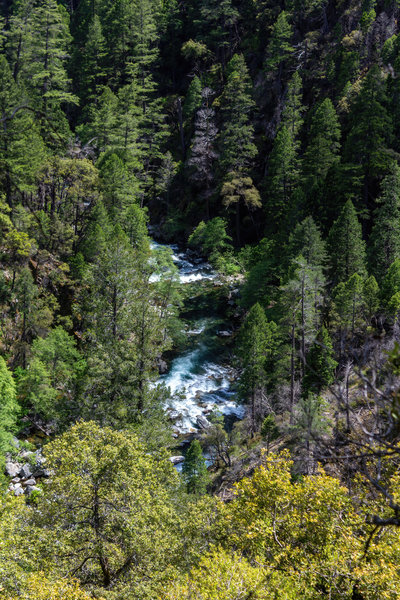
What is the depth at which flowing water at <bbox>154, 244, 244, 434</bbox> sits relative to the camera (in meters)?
34.7

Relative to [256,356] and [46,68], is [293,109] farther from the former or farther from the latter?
[256,356]

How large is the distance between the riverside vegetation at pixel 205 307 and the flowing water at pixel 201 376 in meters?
0.33

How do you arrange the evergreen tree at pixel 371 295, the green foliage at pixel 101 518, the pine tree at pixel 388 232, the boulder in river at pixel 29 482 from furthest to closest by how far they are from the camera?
the pine tree at pixel 388 232, the evergreen tree at pixel 371 295, the boulder in river at pixel 29 482, the green foliage at pixel 101 518

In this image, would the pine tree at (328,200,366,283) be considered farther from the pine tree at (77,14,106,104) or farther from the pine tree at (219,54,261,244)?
the pine tree at (77,14,106,104)

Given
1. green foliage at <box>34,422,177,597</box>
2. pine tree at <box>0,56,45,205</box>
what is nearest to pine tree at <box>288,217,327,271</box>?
pine tree at <box>0,56,45,205</box>

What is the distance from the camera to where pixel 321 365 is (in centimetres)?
2762

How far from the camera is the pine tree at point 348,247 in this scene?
117ft

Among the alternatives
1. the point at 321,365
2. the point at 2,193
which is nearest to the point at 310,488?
the point at 321,365

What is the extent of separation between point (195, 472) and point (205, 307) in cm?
2477

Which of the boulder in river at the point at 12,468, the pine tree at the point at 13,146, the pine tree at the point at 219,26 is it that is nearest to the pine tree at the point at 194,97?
the pine tree at the point at 219,26

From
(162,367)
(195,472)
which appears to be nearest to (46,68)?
(162,367)

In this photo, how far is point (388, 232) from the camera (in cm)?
3556

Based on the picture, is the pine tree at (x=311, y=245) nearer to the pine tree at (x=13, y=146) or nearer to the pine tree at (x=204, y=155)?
the pine tree at (x=13, y=146)

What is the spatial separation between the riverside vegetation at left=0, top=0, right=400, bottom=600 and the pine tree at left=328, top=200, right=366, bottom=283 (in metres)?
0.16
